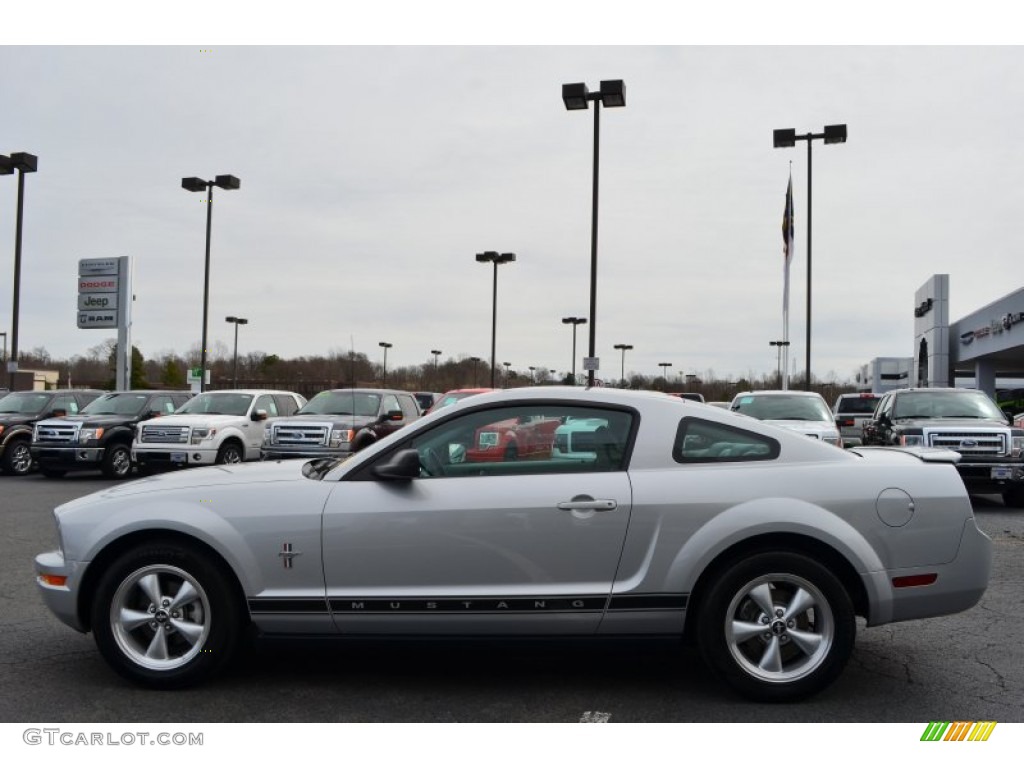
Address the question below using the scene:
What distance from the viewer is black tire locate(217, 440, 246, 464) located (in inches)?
647

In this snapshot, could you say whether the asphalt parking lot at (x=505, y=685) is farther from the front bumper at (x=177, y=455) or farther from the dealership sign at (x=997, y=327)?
the dealership sign at (x=997, y=327)

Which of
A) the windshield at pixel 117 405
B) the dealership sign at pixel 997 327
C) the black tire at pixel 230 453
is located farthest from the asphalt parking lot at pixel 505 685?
the dealership sign at pixel 997 327

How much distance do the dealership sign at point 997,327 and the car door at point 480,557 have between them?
128ft

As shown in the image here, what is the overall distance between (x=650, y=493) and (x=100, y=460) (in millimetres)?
14993

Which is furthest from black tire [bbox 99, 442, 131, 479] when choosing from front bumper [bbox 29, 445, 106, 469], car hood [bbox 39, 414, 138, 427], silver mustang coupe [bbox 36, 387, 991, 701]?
silver mustang coupe [bbox 36, 387, 991, 701]

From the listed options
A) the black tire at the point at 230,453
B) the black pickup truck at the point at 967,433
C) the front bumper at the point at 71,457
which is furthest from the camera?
the front bumper at the point at 71,457

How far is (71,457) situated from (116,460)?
0.76 metres

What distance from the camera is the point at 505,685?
4.81 meters

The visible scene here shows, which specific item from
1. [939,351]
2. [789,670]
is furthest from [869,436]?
[939,351]

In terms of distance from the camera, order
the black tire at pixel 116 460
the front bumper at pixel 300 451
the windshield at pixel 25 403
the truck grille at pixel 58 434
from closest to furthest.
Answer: the front bumper at pixel 300 451
the truck grille at pixel 58 434
the black tire at pixel 116 460
the windshield at pixel 25 403

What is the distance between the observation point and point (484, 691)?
15.4 feet

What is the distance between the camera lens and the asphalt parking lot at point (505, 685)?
Result: 14.3 ft

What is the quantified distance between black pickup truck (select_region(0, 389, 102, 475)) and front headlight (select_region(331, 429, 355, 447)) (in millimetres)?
7331
